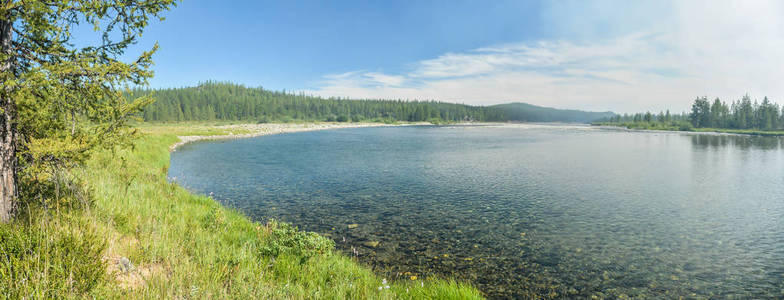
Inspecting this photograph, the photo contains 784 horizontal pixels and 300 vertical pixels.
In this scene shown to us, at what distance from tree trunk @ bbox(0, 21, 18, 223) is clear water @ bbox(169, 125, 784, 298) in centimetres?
883

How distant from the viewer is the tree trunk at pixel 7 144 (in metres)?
7.05

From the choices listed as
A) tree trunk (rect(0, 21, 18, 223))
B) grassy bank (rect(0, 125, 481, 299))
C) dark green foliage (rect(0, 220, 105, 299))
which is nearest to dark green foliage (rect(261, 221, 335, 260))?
grassy bank (rect(0, 125, 481, 299))

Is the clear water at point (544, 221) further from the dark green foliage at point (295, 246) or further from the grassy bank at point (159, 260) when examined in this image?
the grassy bank at point (159, 260)

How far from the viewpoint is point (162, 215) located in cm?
1156

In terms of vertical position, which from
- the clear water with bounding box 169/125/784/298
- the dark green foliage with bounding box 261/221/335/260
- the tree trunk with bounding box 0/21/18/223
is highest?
the tree trunk with bounding box 0/21/18/223

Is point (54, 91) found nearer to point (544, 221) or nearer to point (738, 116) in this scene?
point (544, 221)

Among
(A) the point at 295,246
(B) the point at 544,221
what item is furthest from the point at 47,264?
(B) the point at 544,221

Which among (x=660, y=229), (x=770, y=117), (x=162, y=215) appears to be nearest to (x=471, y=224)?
(x=660, y=229)

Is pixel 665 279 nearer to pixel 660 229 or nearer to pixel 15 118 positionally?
pixel 660 229

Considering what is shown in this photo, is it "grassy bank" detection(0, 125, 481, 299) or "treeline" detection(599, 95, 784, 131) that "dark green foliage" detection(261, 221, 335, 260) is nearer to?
"grassy bank" detection(0, 125, 481, 299)

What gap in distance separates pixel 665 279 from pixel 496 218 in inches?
278

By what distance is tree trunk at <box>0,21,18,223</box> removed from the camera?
278 inches

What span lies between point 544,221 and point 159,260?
50.2ft

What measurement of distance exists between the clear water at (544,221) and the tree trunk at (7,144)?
8831 millimetres
